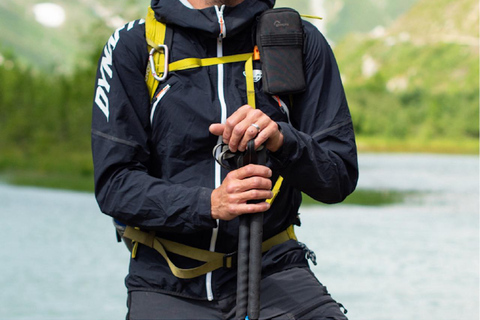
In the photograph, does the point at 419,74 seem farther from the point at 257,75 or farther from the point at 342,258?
the point at 257,75

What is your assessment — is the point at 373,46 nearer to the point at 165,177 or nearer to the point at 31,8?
the point at 31,8

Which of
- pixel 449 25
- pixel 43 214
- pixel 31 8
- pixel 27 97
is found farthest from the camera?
pixel 31 8

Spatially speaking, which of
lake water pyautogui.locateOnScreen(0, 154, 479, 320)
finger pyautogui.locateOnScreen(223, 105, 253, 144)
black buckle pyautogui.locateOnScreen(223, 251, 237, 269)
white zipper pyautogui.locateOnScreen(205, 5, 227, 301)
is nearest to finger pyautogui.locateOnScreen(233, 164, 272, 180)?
finger pyautogui.locateOnScreen(223, 105, 253, 144)

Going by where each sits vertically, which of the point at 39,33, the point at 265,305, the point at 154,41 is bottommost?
the point at 265,305

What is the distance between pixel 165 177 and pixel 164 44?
0.46m

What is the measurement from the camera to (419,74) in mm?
46281

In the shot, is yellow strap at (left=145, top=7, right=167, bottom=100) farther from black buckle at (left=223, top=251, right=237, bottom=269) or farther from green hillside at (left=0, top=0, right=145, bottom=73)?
green hillside at (left=0, top=0, right=145, bottom=73)

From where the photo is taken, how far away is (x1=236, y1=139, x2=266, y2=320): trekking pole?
2.43 meters

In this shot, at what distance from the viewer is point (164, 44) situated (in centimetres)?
283

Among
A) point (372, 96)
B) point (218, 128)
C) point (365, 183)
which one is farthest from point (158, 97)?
point (372, 96)

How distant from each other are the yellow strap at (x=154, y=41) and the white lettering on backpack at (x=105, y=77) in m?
0.11

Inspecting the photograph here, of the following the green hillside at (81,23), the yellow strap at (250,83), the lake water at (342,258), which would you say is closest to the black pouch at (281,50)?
the yellow strap at (250,83)

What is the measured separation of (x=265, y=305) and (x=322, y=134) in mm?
611

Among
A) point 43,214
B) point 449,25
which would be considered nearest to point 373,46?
point 449,25
